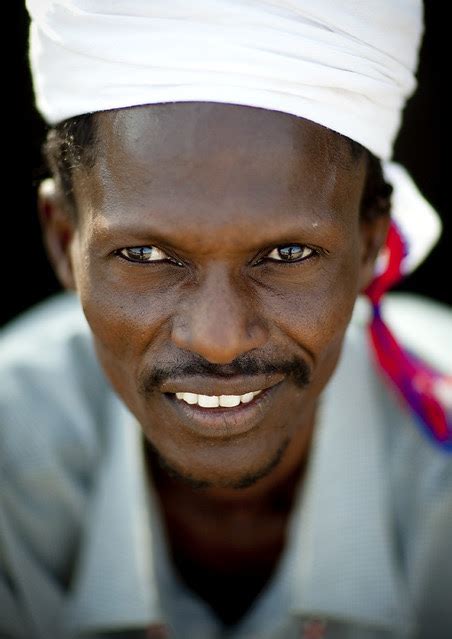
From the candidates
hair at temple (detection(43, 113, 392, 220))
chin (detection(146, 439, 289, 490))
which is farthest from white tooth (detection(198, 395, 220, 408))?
hair at temple (detection(43, 113, 392, 220))

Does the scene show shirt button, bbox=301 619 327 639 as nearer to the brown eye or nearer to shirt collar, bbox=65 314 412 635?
shirt collar, bbox=65 314 412 635

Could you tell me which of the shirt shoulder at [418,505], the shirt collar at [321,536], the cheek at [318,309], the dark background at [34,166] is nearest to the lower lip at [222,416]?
the cheek at [318,309]

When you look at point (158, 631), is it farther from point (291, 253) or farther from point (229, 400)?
point (291, 253)

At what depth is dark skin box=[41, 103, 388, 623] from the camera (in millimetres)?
1375

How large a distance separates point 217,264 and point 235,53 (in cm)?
39

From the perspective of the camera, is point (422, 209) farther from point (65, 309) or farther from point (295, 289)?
point (65, 309)

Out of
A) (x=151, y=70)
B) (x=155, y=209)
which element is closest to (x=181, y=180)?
(x=155, y=209)

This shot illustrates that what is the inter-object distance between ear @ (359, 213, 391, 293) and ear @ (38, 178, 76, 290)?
0.70 meters

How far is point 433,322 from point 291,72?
166 centimetres

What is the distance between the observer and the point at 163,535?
2.17 meters

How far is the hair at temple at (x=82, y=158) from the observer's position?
1.53 m

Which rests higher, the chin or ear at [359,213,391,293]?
ear at [359,213,391,293]

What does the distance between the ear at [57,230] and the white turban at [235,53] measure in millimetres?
288

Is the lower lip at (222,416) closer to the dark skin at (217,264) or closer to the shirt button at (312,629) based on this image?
the dark skin at (217,264)
